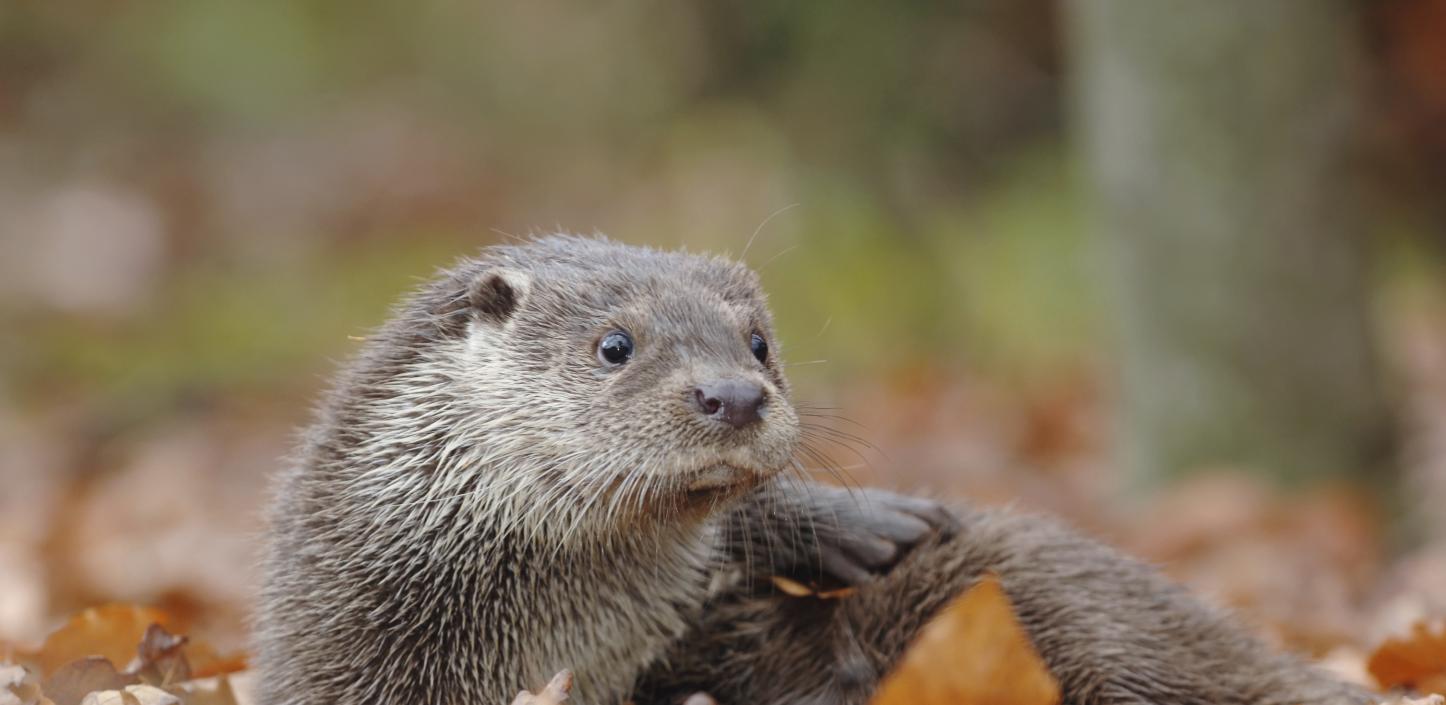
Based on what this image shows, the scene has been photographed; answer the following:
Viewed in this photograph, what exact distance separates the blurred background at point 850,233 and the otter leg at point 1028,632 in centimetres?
47

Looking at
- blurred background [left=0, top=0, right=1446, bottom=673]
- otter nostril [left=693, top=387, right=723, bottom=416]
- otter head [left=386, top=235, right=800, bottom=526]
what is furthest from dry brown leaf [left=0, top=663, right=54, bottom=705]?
otter nostril [left=693, top=387, right=723, bottom=416]

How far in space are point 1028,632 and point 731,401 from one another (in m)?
1.04

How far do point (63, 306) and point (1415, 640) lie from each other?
50.2 feet

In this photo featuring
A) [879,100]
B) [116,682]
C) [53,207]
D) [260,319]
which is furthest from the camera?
[53,207]

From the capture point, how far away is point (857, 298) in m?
13.8

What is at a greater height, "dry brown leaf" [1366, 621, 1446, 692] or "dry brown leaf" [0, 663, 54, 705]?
"dry brown leaf" [1366, 621, 1446, 692]

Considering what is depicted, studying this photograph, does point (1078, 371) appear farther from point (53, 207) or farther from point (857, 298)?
point (53, 207)

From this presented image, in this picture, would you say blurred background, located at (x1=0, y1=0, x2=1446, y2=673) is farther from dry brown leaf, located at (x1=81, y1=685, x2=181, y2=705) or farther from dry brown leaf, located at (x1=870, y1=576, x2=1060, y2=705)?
dry brown leaf, located at (x1=81, y1=685, x2=181, y2=705)

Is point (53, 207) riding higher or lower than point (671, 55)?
lower

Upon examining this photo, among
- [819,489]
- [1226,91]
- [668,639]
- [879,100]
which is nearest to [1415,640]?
[819,489]

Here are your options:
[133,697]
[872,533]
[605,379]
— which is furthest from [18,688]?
[872,533]

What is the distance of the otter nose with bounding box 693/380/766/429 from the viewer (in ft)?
12.5

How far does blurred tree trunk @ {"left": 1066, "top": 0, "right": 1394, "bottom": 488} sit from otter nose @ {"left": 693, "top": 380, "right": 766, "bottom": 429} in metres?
5.23

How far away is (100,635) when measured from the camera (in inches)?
175
